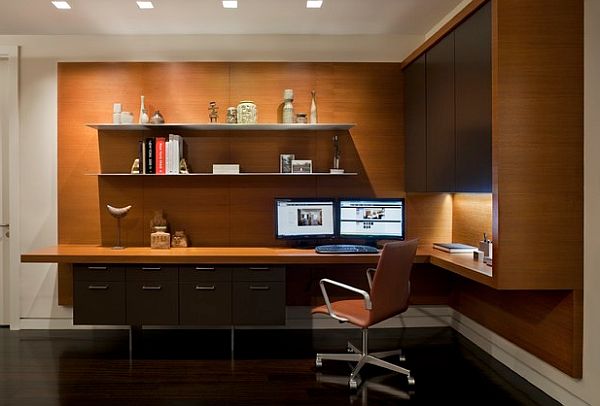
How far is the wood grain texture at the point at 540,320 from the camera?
3.09 meters

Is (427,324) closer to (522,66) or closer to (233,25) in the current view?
(522,66)

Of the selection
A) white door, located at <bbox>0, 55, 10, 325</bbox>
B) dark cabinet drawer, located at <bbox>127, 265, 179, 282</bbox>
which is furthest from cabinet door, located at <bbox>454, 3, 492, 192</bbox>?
white door, located at <bbox>0, 55, 10, 325</bbox>

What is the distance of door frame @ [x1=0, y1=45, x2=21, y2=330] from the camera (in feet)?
16.4

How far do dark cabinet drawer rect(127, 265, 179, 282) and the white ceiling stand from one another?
1.96 meters

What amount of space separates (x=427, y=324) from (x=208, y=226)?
2104 mm

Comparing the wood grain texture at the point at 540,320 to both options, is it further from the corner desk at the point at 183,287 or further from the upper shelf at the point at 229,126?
the upper shelf at the point at 229,126

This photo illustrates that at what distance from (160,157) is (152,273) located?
3.24ft

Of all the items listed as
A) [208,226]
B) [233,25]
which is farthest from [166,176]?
[233,25]

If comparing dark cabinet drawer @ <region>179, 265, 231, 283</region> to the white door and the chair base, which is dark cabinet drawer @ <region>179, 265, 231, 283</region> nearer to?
the chair base

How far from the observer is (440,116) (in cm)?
408

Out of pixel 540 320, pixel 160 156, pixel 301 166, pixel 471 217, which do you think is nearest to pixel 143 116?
pixel 160 156

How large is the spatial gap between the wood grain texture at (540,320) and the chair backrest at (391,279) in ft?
2.47

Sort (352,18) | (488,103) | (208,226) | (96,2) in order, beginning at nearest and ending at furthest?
(488,103), (96,2), (352,18), (208,226)

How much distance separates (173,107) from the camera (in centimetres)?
492
